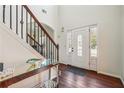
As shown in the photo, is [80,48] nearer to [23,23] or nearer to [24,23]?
[24,23]

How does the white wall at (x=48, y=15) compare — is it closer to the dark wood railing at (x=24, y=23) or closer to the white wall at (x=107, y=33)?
the dark wood railing at (x=24, y=23)

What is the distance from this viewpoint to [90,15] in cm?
464

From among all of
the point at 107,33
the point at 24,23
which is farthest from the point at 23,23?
the point at 107,33

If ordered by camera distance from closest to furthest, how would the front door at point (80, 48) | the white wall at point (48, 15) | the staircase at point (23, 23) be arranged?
the staircase at point (23, 23), the front door at point (80, 48), the white wall at point (48, 15)

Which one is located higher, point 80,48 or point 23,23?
point 23,23

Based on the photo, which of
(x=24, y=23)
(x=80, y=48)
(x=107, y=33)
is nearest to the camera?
(x=24, y=23)

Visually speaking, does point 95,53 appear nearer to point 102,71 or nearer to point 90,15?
point 102,71

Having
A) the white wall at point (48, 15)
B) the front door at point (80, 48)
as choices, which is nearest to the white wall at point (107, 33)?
the front door at point (80, 48)

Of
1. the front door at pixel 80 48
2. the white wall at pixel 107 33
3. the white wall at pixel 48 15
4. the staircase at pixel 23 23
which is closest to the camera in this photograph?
the staircase at pixel 23 23

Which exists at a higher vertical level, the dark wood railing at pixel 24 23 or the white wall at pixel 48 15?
the white wall at pixel 48 15

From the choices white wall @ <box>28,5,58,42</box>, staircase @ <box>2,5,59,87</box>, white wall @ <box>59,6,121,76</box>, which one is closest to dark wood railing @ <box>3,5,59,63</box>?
staircase @ <box>2,5,59,87</box>

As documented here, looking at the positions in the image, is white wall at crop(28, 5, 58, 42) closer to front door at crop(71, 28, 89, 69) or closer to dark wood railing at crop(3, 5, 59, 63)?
front door at crop(71, 28, 89, 69)

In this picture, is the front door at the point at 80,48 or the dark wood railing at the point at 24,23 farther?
the front door at the point at 80,48
